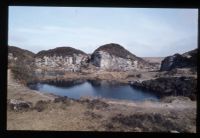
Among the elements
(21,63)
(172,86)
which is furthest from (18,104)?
(172,86)

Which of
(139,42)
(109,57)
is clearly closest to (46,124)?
(109,57)

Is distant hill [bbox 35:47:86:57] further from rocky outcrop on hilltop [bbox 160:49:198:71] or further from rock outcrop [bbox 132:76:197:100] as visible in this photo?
rocky outcrop on hilltop [bbox 160:49:198:71]

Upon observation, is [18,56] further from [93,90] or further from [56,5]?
[93,90]

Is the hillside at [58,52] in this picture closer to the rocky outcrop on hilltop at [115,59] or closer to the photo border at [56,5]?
the rocky outcrop on hilltop at [115,59]
